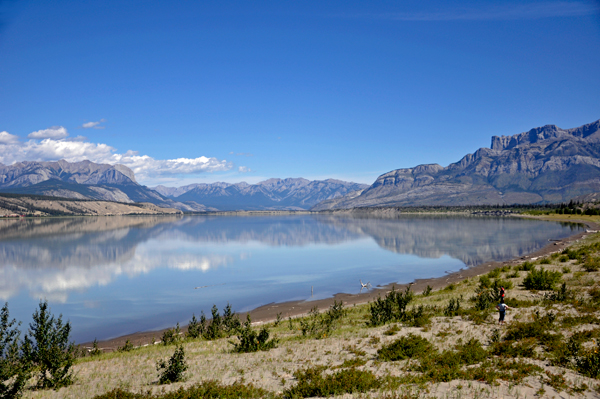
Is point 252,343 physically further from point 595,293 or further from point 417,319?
point 595,293

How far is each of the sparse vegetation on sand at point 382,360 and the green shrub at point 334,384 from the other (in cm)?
4

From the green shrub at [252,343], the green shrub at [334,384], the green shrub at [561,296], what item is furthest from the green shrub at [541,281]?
the green shrub at [252,343]

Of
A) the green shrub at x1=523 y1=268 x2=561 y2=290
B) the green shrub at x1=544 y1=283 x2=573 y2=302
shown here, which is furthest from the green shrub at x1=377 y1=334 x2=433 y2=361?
the green shrub at x1=523 y1=268 x2=561 y2=290

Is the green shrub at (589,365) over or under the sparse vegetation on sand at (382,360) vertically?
over

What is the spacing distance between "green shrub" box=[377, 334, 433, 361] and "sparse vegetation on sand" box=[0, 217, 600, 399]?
4cm

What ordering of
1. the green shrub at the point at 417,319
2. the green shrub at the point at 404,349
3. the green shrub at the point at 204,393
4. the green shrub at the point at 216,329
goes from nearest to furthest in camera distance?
1. the green shrub at the point at 204,393
2. the green shrub at the point at 404,349
3. the green shrub at the point at 417,319
4. the green shrub at the point at 216,329

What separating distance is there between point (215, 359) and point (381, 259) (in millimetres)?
46272

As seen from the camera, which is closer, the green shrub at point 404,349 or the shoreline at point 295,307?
the green shrub at point 404,349

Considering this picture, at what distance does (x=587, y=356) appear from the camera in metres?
10.9

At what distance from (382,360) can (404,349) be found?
1.02m

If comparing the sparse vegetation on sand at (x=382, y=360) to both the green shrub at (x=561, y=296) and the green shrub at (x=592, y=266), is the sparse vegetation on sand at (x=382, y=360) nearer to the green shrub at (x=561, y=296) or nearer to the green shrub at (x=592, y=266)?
the green shrub at (x=561, y=296)

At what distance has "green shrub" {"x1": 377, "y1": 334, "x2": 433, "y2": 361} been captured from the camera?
41.5ft

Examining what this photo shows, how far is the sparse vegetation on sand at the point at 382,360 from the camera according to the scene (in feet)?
33.2

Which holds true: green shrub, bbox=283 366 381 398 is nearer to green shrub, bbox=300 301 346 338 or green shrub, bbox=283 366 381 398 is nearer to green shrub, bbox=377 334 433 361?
green shrub, bbox=377 334 433 361
